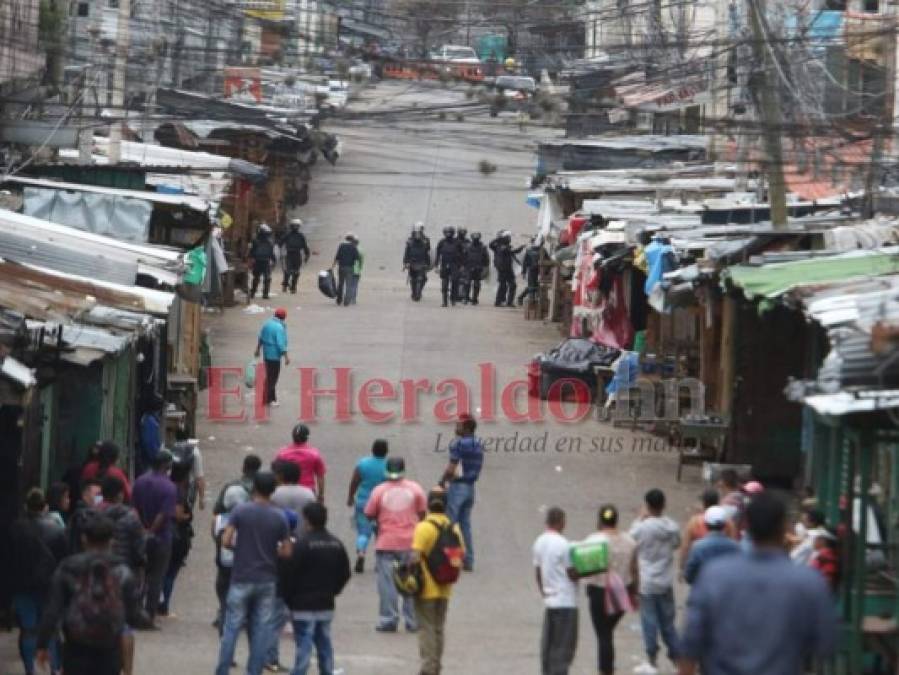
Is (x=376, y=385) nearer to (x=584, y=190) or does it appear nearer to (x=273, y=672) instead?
(x=584, y=190)

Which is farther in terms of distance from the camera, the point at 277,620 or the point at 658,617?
the point at 658,617

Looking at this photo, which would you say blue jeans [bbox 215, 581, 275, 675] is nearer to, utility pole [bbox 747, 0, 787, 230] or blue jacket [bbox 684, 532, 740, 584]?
blue jacket [bbox 684, 532, 740, 584]

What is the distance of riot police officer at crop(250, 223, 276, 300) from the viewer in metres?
37.3

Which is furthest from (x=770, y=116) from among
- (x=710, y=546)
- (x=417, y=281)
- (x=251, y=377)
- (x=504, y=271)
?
(x=504, y=271)

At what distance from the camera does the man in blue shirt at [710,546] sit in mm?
13805

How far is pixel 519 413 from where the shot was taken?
88.6ft

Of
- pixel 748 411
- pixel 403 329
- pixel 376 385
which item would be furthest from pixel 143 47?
pixel 748 411

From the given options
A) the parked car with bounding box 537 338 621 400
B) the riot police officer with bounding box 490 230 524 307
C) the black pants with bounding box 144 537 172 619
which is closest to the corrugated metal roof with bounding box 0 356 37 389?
the black pants with bounding box 144 537 172 619

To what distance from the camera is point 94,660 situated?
38.2ft

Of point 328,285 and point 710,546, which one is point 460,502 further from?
point 328,285

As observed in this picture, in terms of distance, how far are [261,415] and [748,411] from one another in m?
6.44

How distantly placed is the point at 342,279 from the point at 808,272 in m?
18.8

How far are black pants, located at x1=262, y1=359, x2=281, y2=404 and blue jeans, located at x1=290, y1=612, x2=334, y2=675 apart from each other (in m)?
13.0

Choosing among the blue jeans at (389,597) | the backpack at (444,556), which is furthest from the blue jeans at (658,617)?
the blue jeans at (389,597)
